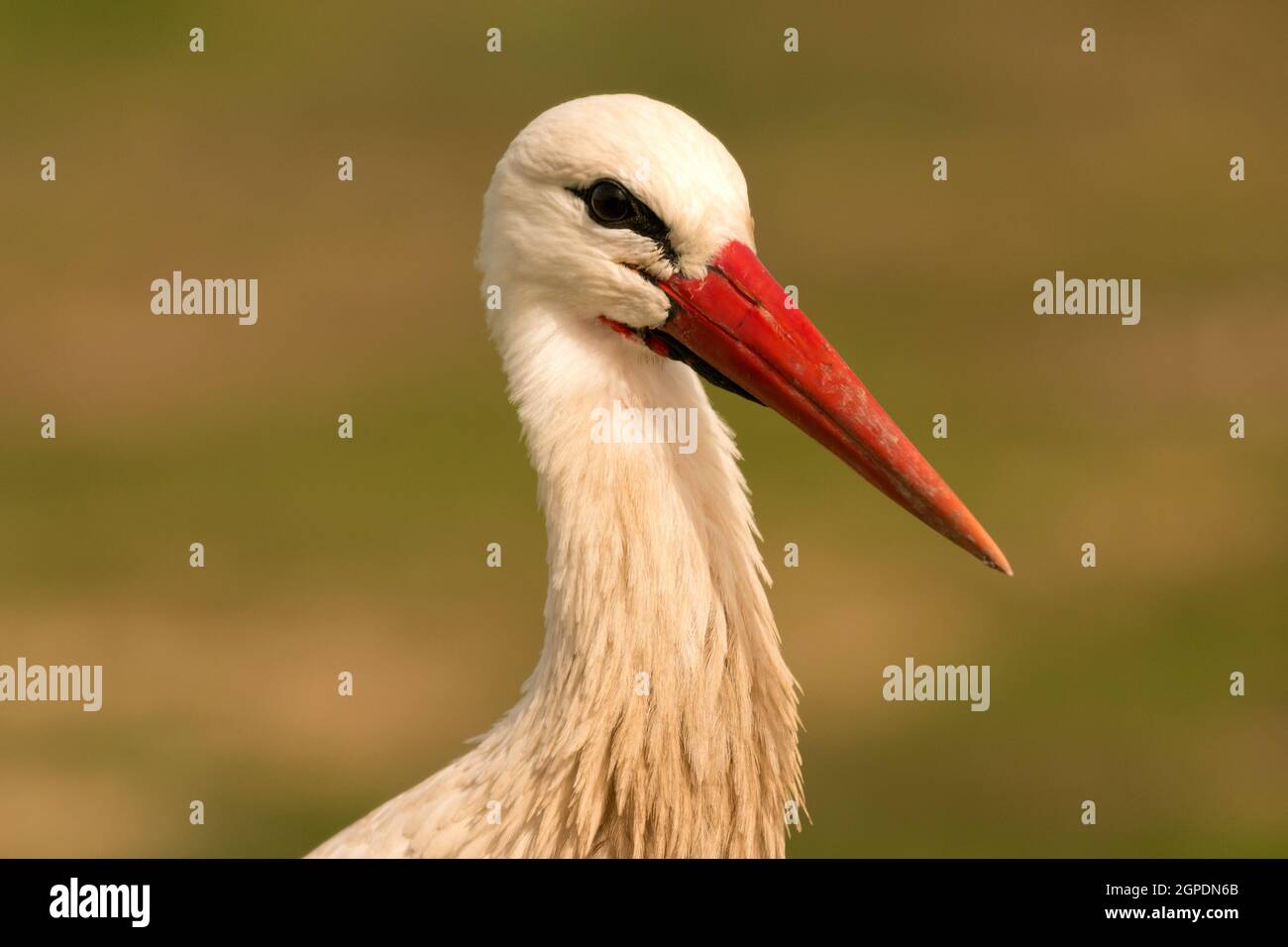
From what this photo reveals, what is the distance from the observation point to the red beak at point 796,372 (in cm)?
300

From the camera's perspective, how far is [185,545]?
10.4 m

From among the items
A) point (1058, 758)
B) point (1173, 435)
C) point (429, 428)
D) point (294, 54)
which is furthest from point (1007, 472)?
point (294, 54)

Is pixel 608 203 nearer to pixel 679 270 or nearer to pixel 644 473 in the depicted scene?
pixel 679 270

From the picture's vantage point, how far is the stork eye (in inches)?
117

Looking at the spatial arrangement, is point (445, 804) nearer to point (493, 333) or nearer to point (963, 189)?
point (493, 333)

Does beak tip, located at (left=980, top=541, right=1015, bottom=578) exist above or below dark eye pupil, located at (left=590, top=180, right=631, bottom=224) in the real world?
below
